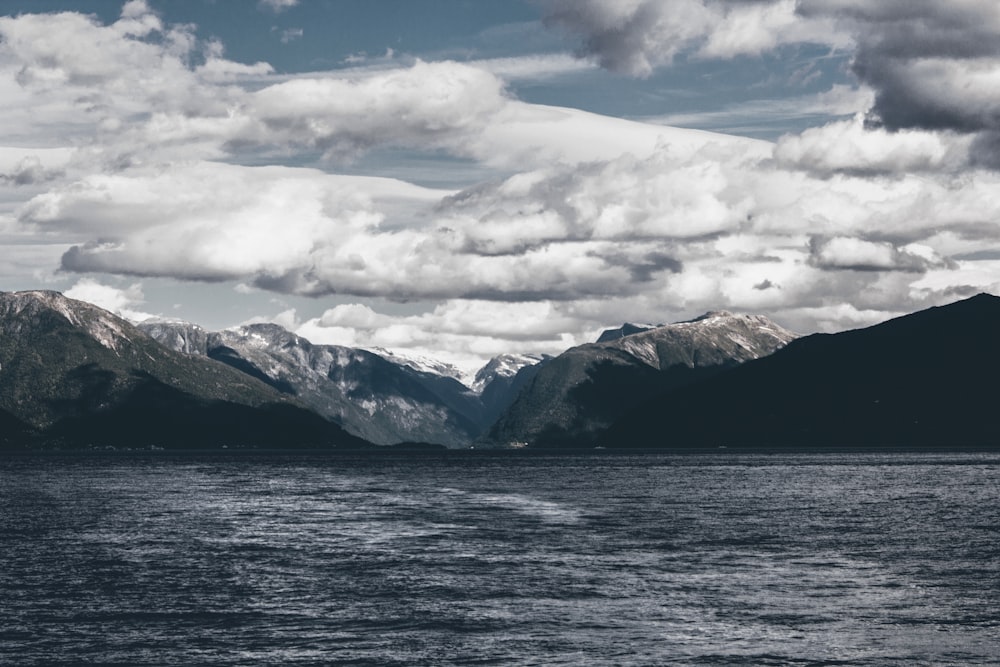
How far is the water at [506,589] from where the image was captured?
198ft

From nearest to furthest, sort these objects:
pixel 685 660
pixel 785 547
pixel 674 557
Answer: pixel 685 660 < pixel 674 557 < pixel 785 547

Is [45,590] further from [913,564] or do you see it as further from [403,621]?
[913,564]

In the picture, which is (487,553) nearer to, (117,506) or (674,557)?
(674,557)

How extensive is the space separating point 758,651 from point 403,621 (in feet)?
72.8

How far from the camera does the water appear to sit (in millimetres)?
60219

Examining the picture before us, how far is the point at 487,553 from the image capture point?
10356cm

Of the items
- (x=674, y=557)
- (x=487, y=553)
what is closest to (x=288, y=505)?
(x=487, y=553)

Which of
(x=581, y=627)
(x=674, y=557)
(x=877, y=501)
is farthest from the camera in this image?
(x=877, y=501)

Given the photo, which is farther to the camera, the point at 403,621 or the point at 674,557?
the point at 674,557

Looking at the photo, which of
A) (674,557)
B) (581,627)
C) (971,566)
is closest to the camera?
(581,627)

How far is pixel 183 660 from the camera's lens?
191 ft

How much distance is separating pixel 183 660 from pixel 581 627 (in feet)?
74.2

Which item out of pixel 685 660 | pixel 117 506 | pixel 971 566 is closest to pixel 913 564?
pixel 971 566

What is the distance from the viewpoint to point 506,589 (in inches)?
3189
